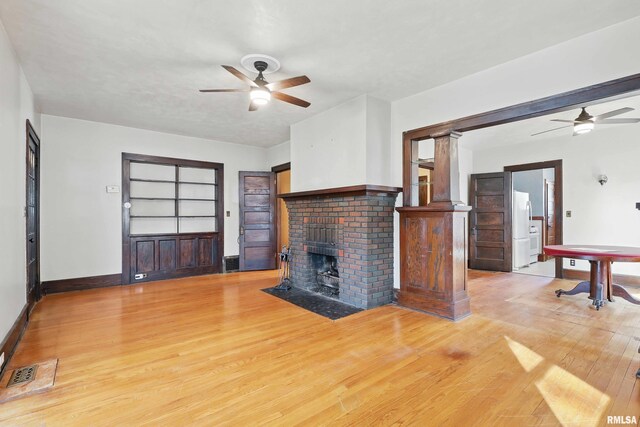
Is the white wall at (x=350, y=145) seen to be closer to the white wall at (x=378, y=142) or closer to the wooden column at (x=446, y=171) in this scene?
the white wall at (x=378, y=142)

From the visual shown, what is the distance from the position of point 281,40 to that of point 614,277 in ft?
20.8

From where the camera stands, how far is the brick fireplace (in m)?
3.85

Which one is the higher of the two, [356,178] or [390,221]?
[356,178]

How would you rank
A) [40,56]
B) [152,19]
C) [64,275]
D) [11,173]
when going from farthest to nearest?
[64,275] < [40,56] < [11,173] < [152,19]

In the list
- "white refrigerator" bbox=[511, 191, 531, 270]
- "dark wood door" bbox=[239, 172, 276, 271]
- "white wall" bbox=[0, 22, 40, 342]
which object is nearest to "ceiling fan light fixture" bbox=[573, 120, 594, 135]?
"white refrigerator" bbox=[511, 191, 531, 270]

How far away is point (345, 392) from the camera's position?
2031mm

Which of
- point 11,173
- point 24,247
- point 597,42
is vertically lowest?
point 24,247

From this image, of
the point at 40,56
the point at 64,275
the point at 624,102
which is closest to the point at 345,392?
the point at 40,56

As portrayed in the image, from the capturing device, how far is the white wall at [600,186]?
5.00m

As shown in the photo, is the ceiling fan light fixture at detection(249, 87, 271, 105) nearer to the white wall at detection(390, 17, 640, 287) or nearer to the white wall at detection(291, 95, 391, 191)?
the white wall at detection(291, 95, 391, 191)

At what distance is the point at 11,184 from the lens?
277 cm

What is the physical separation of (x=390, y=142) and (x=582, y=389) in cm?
313

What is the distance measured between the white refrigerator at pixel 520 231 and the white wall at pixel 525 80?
3.87 metres

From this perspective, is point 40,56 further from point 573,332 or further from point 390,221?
point 573,332
